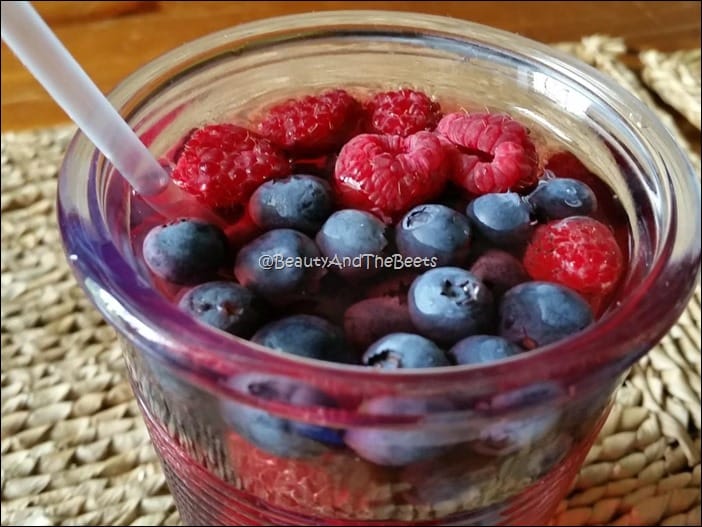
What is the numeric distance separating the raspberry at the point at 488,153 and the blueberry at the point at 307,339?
14 centimetres

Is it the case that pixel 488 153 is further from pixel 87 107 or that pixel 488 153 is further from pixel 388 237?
pixel 87 107

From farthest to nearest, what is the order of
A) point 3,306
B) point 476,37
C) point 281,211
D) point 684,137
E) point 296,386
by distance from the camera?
point 684,137, point 3,306, point 476,37, point 281,211, point 296,386

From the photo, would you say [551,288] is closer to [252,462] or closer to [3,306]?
[252,462]

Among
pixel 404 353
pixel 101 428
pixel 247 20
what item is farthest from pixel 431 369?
pixel 247 20

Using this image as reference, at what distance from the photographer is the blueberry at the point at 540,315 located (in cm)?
46

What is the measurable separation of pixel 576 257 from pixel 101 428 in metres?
0.43

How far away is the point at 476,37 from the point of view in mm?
621

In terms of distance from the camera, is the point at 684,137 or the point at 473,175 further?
the point at 684,137

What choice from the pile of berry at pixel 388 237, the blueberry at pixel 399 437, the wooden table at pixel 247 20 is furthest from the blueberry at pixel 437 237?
the wooden table at pixel 247 20

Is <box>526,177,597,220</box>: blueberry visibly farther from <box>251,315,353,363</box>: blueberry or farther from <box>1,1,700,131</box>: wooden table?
Result: <box>1,1,700,131</box>: wooden table

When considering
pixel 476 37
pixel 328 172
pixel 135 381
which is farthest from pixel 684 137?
pixel 135 381

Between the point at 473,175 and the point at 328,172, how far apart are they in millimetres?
85

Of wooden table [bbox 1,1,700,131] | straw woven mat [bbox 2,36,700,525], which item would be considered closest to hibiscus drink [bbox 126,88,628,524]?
straw woven mat [bbox 2,36,700,525]

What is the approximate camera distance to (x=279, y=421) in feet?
1.42
